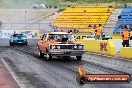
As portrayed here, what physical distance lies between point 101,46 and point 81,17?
3543cm

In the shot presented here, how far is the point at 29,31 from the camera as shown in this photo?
175ft

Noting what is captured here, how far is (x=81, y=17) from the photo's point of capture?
62250mm

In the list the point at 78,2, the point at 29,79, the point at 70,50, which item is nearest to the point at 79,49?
the point at 70,50

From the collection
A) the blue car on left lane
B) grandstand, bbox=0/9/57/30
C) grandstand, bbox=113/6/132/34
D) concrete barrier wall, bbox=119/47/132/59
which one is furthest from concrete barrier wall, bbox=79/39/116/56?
grandstand, bbox=0/9/57/30

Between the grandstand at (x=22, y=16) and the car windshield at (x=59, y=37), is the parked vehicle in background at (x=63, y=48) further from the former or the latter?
the grandstand at (x=22, y=16)

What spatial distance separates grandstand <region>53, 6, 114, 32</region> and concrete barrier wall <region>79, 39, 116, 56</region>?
26.7 meters

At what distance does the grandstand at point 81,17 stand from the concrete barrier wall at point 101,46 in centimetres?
2669

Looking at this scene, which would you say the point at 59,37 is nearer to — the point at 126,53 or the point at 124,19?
the point at 126,53

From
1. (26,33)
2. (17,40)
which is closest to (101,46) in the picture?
(17,40)

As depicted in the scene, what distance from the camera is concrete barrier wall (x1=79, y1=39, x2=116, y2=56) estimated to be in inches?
995

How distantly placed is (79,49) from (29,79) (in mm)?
8102

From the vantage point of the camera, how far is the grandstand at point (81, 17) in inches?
2330

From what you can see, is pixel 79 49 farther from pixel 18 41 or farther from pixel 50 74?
pixel 18 41

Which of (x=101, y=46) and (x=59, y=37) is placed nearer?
(x=59, y=37)
